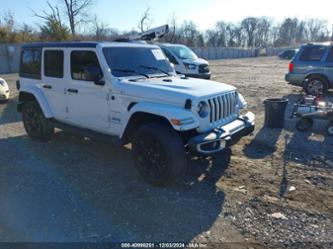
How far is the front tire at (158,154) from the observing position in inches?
160

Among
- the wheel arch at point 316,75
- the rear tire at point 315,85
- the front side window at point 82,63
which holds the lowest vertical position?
the rear tire at point 315,85

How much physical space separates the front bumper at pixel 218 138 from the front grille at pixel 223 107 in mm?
139

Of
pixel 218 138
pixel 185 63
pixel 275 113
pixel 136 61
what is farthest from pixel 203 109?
pixel 185 63

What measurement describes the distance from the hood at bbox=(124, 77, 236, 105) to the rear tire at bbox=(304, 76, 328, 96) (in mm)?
7415

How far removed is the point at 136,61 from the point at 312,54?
8.17 metres

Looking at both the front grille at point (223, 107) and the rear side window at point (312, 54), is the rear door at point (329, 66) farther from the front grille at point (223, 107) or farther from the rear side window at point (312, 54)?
the front grille at point (223, 107)

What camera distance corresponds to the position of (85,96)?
207 inches

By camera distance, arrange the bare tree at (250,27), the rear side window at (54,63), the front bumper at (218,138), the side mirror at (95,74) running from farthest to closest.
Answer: the bare tree at (250,27)
the rear side window at (54,63)
the side mirror at (95,74)
the front bumper at (218,138)

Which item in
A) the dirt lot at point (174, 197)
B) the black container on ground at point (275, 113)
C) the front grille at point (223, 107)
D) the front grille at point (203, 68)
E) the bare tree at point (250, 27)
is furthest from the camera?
the bare tree at point (250, 27)

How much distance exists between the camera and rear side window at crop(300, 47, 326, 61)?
1084 cm

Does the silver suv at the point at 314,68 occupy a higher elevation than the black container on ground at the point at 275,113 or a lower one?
higher

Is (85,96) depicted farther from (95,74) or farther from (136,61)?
(136,61)

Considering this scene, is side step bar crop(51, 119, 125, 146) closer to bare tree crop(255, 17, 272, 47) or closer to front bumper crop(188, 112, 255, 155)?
front bumper crop(188, 112, 255, 155)

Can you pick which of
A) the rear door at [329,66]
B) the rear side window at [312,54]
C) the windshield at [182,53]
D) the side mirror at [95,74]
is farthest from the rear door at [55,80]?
the rear door at [329,66]
